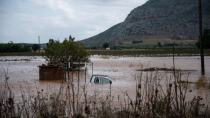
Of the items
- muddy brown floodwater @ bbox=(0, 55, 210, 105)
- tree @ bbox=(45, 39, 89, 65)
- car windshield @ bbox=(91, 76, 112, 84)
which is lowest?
muddy brown floodwater @ bbox=(0, 55, 210, 105)

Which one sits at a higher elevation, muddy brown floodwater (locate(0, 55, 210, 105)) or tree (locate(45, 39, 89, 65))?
tree (locate(45, 39, 89, 65))

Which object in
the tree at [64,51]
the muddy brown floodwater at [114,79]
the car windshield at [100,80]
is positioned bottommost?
the muddy brown floodwater at [114,79]

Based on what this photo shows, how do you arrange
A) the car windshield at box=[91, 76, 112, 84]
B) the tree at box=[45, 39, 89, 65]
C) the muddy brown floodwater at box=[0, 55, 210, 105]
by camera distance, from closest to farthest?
the muddy brown floodwater at box=[0, 55, 210, 105] → the car windshield at box=[91, 76, 112, 84] → the tree at box=[45, 39, 89, 65]

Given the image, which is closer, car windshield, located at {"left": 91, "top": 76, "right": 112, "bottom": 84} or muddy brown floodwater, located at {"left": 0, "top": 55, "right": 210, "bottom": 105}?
muddy brown floodwater, located at {"left": 0, "top": 55, "right": 210, "bottom": 105}

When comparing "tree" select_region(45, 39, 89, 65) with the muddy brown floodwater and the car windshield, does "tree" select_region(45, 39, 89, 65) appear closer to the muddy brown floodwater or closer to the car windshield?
the muddy brown floodwater

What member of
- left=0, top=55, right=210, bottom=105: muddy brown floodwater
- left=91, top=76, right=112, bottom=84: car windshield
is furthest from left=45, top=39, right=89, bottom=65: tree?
left=91, top=76, right=112, bottom=84: car windshield

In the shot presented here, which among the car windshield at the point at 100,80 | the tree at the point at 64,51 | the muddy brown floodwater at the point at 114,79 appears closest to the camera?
the muddy brown floodwater at the point at 114,79

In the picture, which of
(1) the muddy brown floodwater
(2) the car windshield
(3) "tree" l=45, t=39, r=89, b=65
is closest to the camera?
(1) the muddy brown floodwater

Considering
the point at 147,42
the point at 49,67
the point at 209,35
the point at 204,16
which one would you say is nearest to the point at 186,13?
the point at 204,16

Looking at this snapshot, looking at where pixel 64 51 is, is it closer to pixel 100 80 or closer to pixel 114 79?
pixel 114 79

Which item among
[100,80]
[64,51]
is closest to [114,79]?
[100,80]

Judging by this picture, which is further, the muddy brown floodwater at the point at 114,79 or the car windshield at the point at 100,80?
the car windshield at the point at 100,80

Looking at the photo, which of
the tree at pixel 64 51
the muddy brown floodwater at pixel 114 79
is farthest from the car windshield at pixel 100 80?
the tree at pixel 64 51

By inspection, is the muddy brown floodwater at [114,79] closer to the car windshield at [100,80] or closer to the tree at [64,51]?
the car windshield at [100,80]
